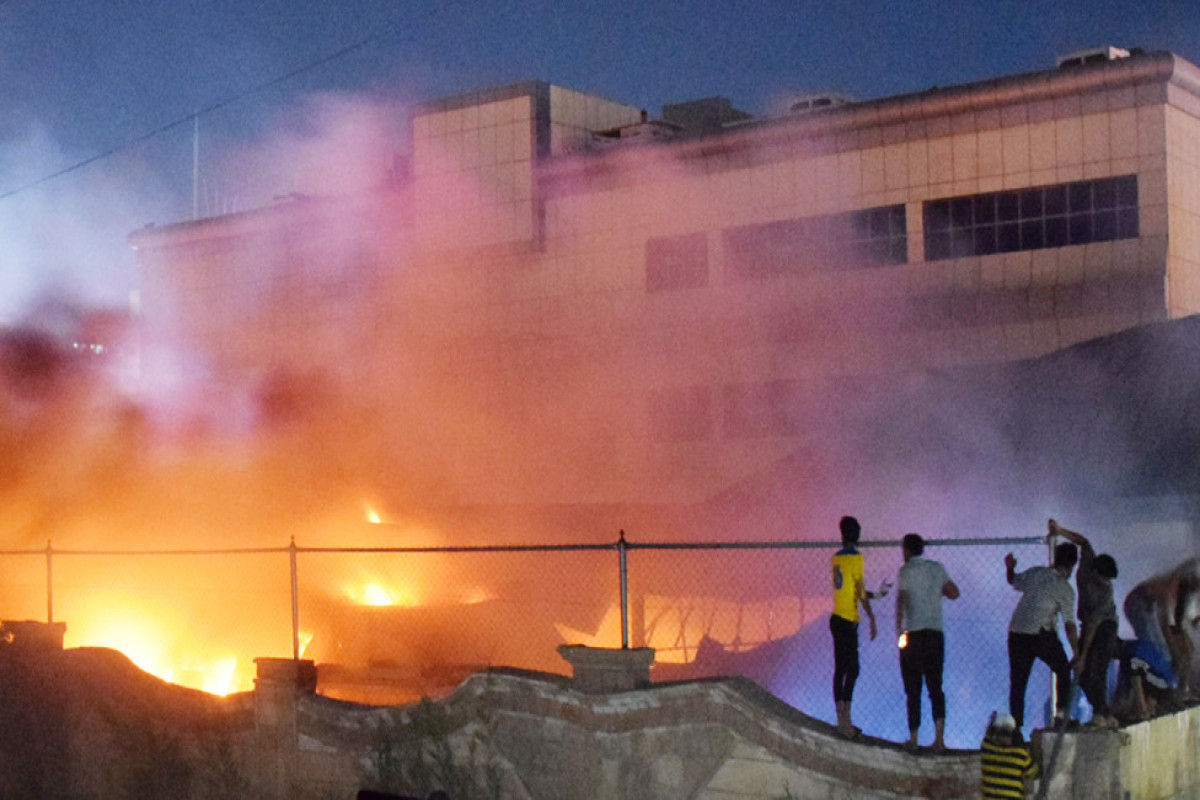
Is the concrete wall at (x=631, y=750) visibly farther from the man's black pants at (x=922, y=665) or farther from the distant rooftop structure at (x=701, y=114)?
the distant rooftop structure at (x=701, y=114)

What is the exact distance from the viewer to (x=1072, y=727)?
7668 mm

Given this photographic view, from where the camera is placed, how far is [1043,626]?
8.51 m

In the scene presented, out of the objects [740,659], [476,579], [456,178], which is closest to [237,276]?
[456,178]

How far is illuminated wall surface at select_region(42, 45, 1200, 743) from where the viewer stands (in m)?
21.4

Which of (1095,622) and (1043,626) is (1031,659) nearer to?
(1043,626)

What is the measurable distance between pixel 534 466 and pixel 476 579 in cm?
383

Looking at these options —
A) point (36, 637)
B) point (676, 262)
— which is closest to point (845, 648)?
point (36, 637)

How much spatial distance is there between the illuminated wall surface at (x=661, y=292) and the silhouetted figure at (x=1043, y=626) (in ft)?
27.1

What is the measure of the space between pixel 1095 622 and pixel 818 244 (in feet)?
52.8

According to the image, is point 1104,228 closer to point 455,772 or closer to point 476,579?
point 476,579

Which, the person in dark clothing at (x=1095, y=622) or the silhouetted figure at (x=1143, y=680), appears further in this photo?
the silhouetted figure at (x=1143, y=680)

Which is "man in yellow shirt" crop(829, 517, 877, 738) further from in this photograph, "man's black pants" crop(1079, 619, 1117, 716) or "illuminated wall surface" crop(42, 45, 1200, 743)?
"illuminated wall surface" crop(42, 45, 1200, 743)

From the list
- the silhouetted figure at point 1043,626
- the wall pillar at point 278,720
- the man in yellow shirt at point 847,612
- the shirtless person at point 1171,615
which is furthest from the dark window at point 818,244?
the silhouetted figure at point 1043,626

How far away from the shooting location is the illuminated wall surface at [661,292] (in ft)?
70.3
